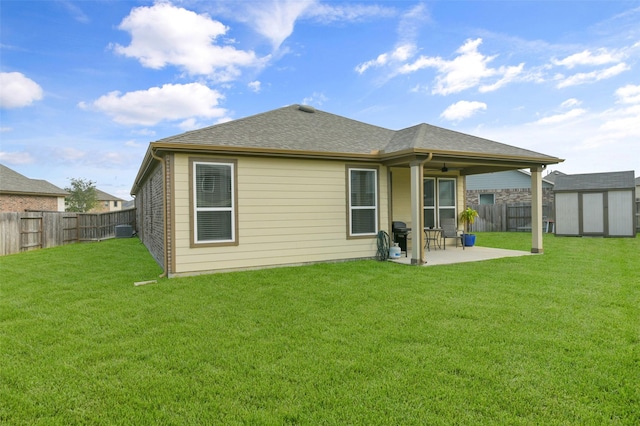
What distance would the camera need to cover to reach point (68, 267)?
27.3 feet

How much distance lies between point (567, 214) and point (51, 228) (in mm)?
21071

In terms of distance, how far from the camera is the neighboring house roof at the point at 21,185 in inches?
742

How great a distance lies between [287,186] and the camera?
7777mm

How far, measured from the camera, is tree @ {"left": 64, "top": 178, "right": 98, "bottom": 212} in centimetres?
3725

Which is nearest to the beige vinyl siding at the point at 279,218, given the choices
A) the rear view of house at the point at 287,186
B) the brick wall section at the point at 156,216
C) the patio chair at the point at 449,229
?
the rear view of house at the point at 287,186

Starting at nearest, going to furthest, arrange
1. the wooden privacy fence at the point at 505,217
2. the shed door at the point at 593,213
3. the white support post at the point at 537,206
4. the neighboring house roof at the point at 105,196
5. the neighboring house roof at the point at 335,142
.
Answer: the neighboring house roof at the point at 335,142 < the white support post at the point at 537,206 < the shed door at the point at 593,213 < the wooden privacy fence at the point at 505,217 < the neighboring house roof at the point at 105,196

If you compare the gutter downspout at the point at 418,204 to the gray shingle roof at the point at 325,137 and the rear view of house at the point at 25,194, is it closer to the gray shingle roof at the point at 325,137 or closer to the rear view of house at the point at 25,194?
the gray shingle roof at the point at 325,137

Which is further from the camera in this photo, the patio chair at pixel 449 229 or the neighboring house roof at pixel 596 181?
the neighboring house roof at pixel 596 181

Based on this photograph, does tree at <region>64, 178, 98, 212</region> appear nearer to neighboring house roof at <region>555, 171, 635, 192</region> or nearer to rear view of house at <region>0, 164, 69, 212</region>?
rear view of house at <region>0, 164, 69, 212</region>

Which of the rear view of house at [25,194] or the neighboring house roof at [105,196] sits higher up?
the neighboring house roof at [105,196]

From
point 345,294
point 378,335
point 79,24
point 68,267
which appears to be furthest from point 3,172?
point 378,335

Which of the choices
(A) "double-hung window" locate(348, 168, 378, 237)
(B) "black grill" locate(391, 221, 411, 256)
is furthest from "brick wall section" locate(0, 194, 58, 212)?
(B) "black grill" locate(391, 221, 411, 256)

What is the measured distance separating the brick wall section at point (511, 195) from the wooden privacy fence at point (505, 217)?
5.50 ft

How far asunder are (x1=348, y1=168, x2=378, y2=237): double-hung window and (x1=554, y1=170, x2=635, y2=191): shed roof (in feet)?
35.9
